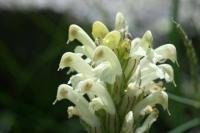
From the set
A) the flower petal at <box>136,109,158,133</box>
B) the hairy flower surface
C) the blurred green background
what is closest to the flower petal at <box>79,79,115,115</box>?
the hairy flower surface

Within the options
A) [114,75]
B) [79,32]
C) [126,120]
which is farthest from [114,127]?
[79,32]

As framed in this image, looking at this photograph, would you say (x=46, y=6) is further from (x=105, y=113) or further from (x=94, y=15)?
(x=105, y=113)

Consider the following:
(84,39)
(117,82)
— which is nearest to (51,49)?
(84,39)

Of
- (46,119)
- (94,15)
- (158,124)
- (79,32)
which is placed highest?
(79,32)

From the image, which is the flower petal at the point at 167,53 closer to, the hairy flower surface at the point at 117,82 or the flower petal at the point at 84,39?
the hairy flower surface at the point at 117,82

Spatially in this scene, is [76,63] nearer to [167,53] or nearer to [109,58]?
[109,58]

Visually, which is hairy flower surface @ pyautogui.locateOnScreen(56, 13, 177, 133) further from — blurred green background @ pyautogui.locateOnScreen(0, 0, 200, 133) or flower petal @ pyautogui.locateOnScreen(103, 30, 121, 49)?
blurred green background @ pyautogui.locateOnScreen(0, 0, 200, 133)
